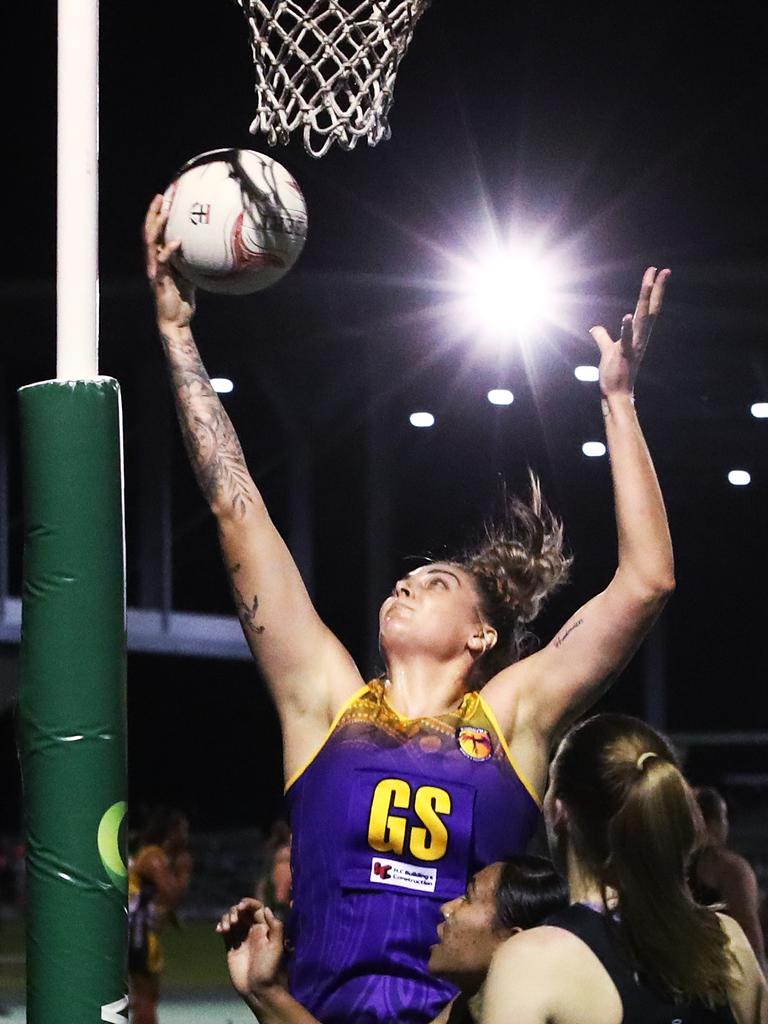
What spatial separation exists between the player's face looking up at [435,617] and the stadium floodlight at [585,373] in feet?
45.9

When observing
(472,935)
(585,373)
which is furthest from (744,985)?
(585,373)

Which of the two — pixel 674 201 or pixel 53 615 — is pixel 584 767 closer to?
pixel 53 615

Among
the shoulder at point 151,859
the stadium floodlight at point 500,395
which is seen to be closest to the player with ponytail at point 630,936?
the shoulder at point 151,859

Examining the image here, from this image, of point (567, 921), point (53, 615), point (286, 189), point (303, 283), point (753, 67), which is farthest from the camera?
point (303, 283)

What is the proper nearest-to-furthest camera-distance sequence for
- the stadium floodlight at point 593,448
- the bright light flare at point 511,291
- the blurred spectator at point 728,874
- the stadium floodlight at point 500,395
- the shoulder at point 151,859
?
the blurred spectator at point 728,874
the shoulder at point 151,859
the bright light flare at point 511,291
the stadium floodlight at point 500,395
the stadium floodlight at point 593,448

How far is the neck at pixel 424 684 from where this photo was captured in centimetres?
374

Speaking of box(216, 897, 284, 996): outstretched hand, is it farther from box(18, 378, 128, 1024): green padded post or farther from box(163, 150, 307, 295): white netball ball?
box(163, 150, 307, 295): white netball ball

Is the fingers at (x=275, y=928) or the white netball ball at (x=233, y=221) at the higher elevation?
the white netball ball at (x=233, y=221)

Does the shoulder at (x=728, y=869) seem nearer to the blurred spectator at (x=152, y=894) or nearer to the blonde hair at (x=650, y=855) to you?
the blurred spectator at (x=152, y=894)

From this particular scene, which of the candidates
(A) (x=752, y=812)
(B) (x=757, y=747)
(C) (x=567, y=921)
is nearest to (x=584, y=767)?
(C) (x=567, y=921)

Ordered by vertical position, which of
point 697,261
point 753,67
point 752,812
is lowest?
point 752,812

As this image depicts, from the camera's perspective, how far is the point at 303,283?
606 inches

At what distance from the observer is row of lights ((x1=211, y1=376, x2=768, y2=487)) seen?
17984 mm

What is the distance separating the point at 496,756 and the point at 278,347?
1384 cm
